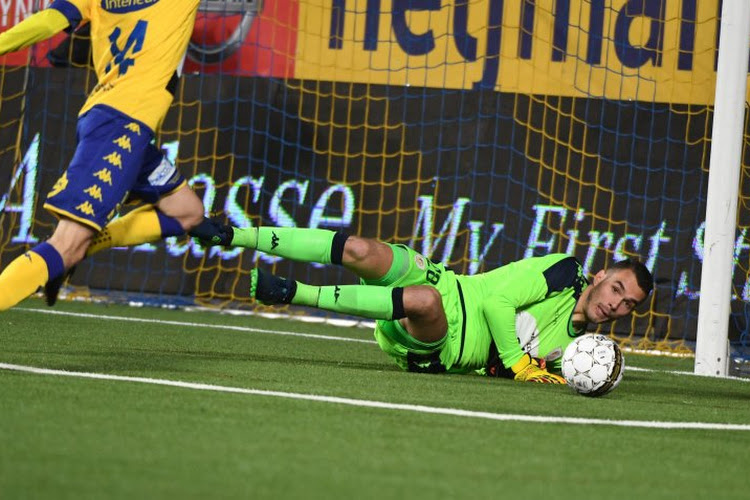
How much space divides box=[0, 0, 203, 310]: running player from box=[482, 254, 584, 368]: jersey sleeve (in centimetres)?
126

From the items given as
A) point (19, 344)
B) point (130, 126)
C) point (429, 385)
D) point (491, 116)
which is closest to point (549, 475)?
point (429, 385)

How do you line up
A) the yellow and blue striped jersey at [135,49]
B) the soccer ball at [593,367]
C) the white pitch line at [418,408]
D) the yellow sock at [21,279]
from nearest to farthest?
the white pitch line at [418,408] → the yellow sock at [21,279] → the yellow and blue striped jersey at [135,49] → the soccer ball at [593,367]

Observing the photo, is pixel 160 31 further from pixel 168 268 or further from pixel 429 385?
pixel 168 268

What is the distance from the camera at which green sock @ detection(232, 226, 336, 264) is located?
5816mm

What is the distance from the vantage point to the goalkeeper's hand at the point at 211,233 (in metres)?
5.60

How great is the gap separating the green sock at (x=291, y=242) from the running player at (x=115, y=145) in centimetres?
38

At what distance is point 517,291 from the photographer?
564 centimetres

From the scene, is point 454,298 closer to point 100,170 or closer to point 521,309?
point 521,309

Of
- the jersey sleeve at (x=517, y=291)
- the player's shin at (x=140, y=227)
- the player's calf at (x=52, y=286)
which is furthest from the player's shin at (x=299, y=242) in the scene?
the player's calf at (x=52, y=286)

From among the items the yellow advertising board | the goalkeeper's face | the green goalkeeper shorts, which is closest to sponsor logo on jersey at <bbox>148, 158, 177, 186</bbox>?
the green goalkeeper shorts

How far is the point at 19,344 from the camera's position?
592 cm

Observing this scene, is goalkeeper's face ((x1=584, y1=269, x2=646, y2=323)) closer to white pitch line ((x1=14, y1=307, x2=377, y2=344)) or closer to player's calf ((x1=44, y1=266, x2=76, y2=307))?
player's calf ((x1=44, y1=266, x2=76, y2=307))

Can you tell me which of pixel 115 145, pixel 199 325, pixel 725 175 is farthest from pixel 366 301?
pixel 199 325

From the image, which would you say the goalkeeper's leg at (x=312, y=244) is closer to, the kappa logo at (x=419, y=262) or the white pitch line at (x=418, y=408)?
the kappa logo at (x=419, y=262)
